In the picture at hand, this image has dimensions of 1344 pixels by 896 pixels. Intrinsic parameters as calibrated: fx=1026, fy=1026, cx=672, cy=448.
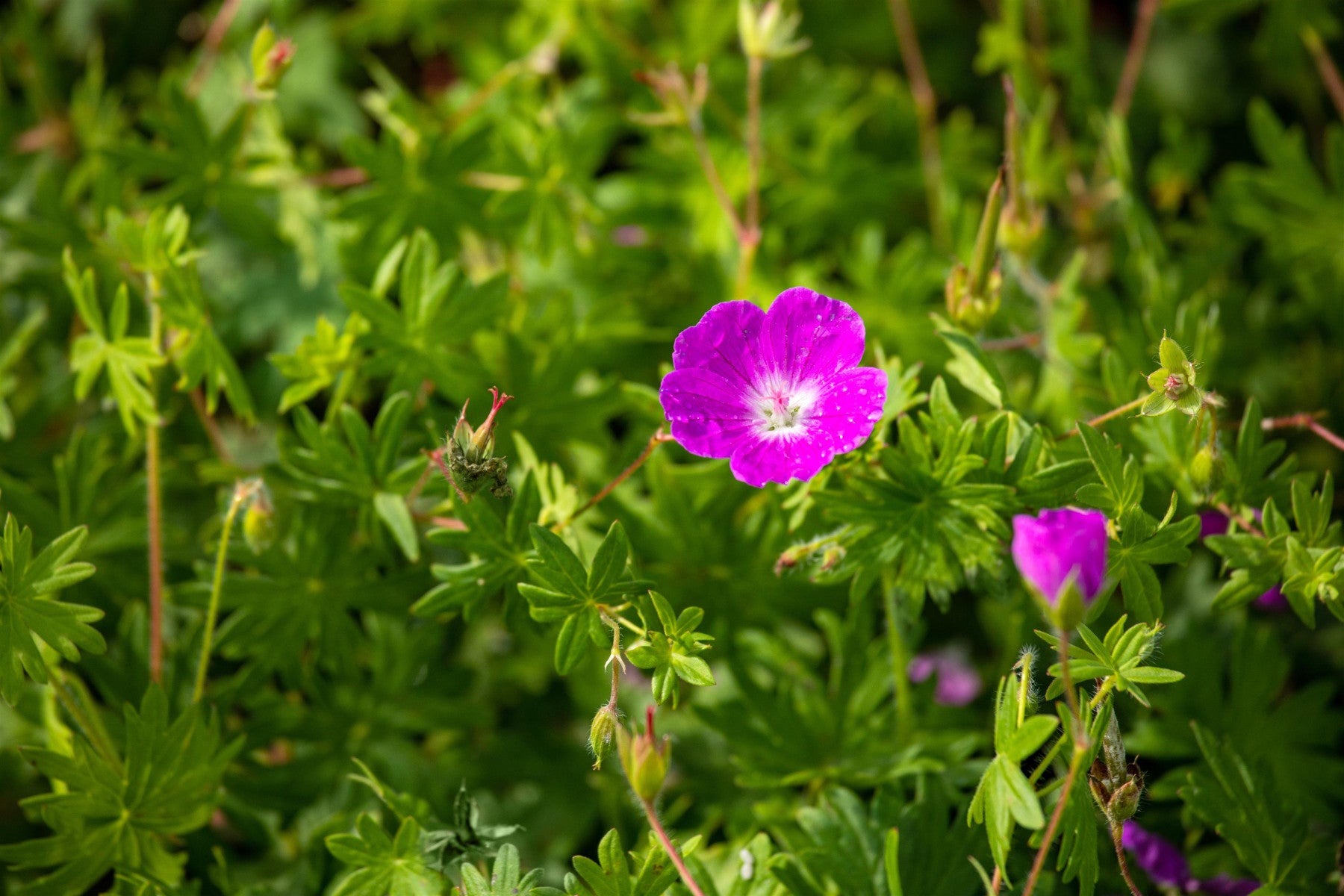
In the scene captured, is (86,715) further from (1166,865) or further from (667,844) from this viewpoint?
(1166,865)

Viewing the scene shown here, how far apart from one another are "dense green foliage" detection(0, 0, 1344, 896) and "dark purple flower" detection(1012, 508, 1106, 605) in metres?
0.15

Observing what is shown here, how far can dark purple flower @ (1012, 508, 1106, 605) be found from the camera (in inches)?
39.6

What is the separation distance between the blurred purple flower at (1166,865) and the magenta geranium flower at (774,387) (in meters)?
0.79

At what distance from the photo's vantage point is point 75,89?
2.57 metres

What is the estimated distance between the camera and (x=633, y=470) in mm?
1544

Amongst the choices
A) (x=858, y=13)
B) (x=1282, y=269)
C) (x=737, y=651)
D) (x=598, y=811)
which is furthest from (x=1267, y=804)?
(x=858, y=13)

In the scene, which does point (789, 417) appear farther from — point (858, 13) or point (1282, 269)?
point (858, 13)

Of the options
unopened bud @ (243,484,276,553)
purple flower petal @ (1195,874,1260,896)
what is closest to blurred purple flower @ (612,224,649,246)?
unopened bud @ (243,484,276,553)

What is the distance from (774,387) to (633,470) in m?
0.28

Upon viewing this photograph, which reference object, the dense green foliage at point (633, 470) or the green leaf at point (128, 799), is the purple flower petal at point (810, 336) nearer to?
the dense green foliage at point (633, 470)

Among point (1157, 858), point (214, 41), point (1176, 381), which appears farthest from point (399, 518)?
point (214, 41)

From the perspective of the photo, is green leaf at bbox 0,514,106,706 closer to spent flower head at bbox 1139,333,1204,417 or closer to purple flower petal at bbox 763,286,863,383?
purple flower petal at bbox 763,286,863,383

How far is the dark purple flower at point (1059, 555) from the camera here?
1.01m

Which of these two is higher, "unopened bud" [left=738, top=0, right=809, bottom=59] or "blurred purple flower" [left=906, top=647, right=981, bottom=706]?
"unopened bud" [left=738, top=0, right=809, bottom=59]
